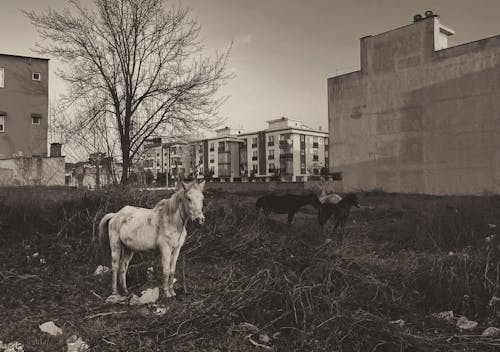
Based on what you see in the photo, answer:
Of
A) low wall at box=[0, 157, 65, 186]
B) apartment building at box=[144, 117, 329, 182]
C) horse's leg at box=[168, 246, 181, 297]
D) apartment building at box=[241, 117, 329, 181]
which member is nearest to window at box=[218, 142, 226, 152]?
apartment building at box=[144, 117, 329, 182]

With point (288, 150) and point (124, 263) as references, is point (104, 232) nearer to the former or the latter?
point (124, 263)

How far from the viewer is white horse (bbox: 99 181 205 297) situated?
4.54 meters

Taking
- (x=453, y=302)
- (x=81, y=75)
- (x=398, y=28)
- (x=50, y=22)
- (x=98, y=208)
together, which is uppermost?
Answer: (x=398, y=28)

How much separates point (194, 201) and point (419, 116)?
78.1ft

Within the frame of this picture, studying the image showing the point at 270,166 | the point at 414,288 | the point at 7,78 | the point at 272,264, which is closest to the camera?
the point at 414,288

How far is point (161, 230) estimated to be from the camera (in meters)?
4.61

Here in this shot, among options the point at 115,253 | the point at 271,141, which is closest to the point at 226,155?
the point at 271,141

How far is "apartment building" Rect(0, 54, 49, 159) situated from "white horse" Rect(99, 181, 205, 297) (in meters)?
27.8

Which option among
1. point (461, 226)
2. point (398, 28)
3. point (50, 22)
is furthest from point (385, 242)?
point (398, 28)

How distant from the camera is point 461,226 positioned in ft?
29.0

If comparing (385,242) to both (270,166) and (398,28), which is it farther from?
(270,166)

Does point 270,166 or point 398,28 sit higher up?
point 398,28

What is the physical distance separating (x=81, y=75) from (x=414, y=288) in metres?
16.9

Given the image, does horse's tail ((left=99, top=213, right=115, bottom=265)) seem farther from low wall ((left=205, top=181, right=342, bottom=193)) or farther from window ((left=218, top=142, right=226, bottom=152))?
window ((left=218, top=142, right=226, bottom=152))
